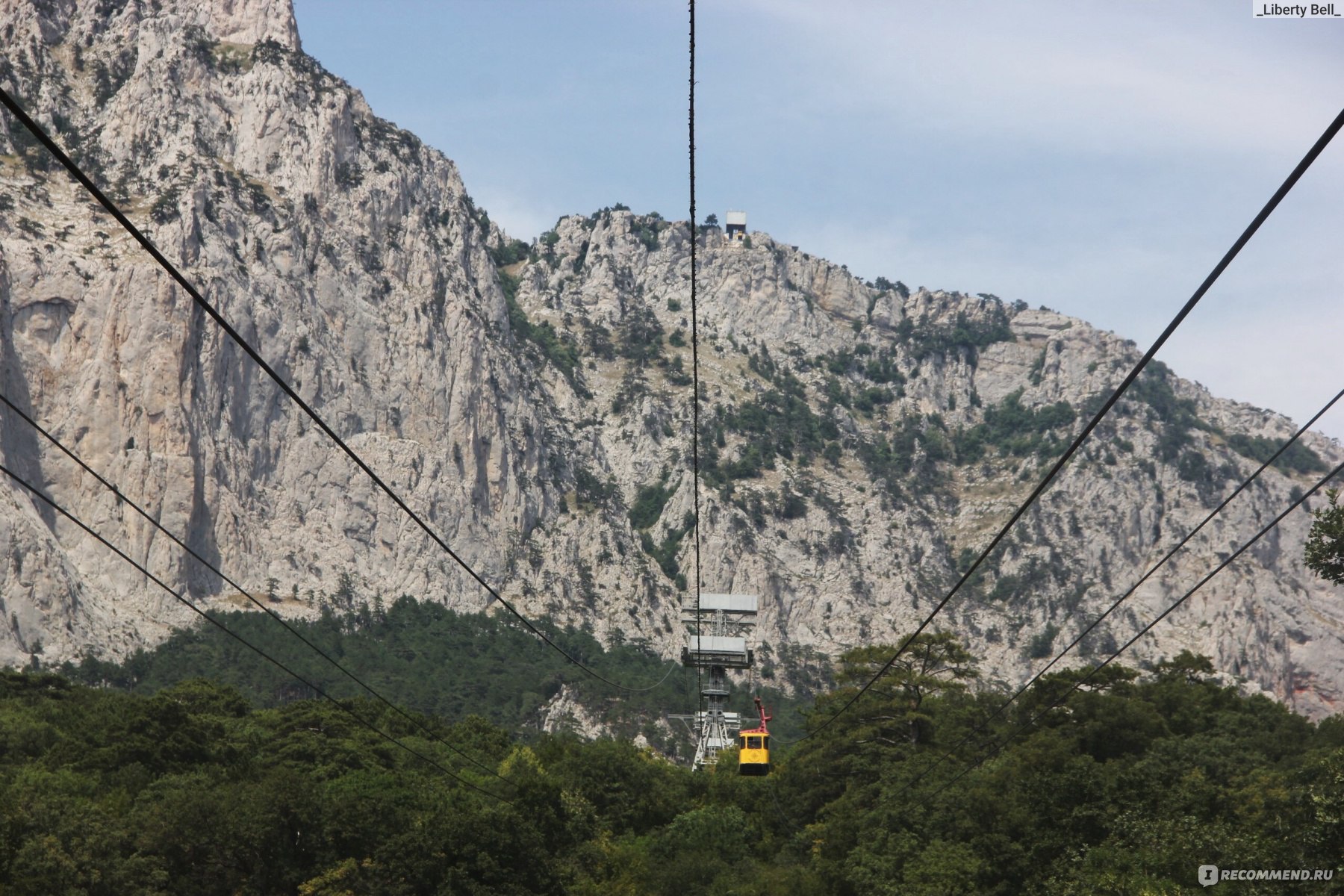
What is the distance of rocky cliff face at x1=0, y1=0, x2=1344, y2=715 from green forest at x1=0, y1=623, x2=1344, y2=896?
44155mm

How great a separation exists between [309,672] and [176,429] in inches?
963

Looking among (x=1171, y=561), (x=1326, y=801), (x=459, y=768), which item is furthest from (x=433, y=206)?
(x=1326, y=801)

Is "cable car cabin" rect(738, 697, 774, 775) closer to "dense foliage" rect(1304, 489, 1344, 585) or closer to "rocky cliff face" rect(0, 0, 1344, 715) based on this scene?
"dense foliage" rect(1304, 489, 1344, 585)

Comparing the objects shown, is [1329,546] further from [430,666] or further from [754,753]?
[430,666]

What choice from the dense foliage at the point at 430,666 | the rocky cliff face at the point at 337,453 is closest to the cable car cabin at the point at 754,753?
the dense foliage at the point at 430,666

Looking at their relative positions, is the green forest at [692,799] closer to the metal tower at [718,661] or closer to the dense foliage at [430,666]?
the metal tower at [718,661]

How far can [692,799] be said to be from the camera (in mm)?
85000

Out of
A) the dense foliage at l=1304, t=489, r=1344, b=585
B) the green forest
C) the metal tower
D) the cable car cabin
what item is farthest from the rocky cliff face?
the dense foliage at l=1304, t=489, r=1344, b=585

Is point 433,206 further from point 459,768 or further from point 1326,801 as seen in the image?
point 1326,801

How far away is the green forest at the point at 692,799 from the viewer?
4909cm

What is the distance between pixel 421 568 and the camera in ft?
508

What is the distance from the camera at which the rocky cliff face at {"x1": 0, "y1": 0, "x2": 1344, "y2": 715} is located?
443 ft

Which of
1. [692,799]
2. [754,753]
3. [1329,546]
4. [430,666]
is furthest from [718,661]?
[430,666]

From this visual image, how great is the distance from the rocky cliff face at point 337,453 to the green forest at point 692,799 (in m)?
44.2
